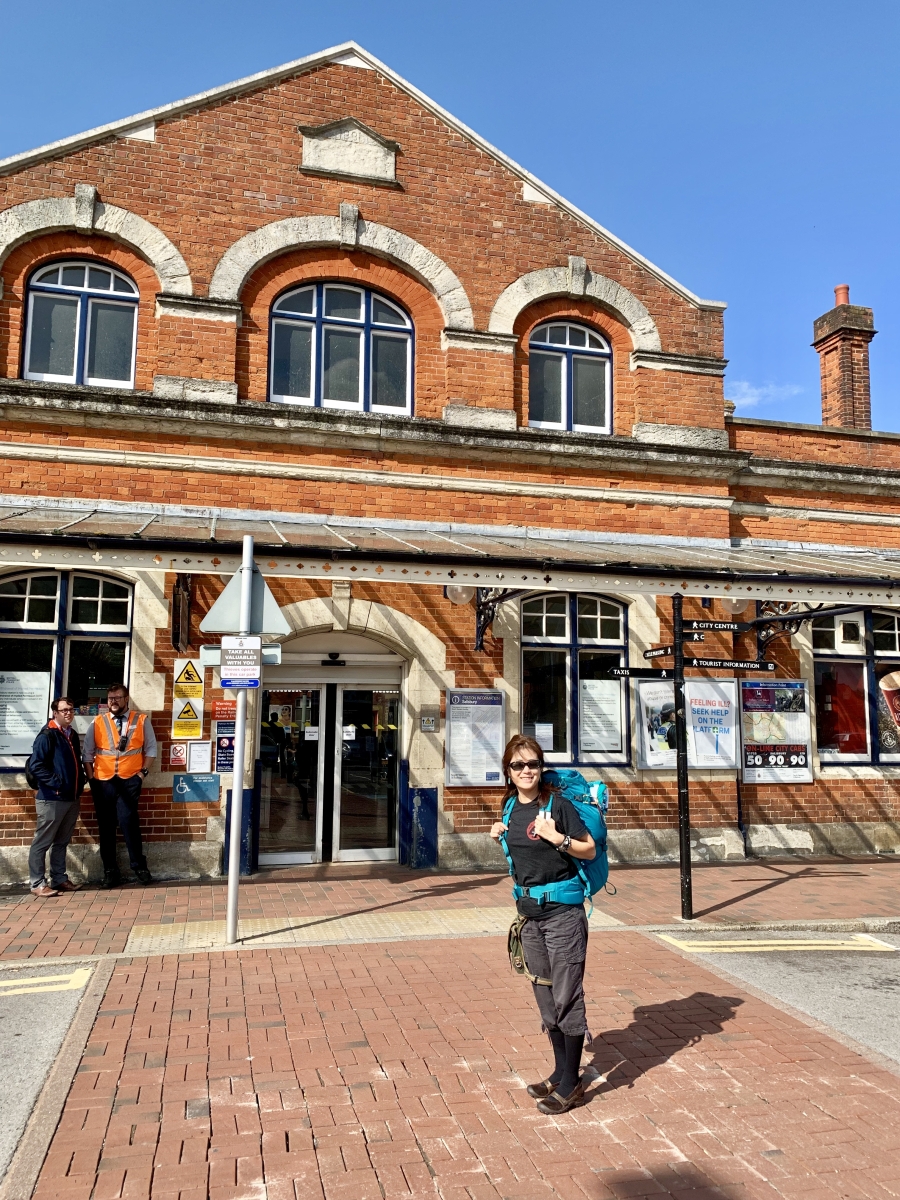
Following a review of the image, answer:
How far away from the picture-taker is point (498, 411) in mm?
11406

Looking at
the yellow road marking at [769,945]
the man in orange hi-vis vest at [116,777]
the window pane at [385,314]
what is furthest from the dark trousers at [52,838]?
the window pane at [385,314]

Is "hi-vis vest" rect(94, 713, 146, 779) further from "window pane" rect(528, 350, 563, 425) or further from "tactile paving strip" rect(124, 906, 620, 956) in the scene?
"window pane" rect(528, 350, 563, 425)

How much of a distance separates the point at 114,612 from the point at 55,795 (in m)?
2.12

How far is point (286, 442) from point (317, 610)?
79.7 inches

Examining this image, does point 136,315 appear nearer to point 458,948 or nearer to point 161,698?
point 161,698

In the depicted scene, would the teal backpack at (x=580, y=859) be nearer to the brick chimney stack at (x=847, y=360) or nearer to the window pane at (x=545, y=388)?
the window pane at (x=545, y=388)

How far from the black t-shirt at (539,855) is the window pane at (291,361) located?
7651mm

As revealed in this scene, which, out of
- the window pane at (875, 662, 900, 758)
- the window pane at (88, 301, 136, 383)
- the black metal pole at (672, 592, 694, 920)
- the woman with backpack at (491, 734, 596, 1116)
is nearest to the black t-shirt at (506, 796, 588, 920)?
the woman with backpack at (491, 734, 596, 1116)

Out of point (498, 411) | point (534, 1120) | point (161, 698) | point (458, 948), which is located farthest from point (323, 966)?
point (498, 411)

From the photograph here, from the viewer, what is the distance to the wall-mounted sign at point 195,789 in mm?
9766

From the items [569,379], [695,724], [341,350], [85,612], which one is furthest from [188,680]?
[569,379]

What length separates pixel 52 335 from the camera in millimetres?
10367

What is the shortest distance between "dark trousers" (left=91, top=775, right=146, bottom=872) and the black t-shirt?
19.2ft

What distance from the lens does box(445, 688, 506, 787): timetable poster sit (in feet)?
34.8
